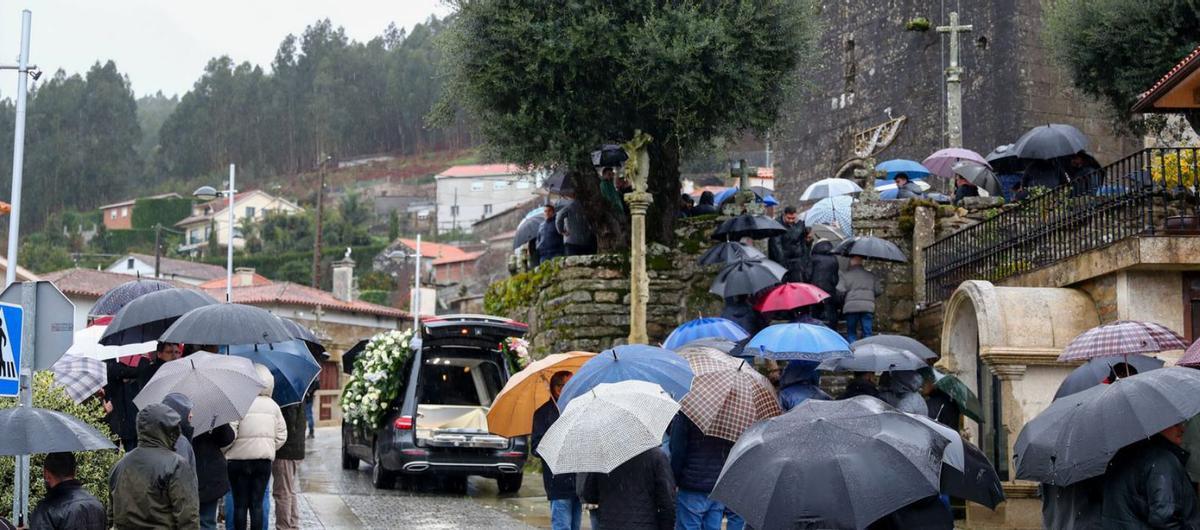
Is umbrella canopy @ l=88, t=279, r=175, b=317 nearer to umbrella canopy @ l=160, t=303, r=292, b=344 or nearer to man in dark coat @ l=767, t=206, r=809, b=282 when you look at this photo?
umbrella canopy @ l=160, t=303, r=292, b=344

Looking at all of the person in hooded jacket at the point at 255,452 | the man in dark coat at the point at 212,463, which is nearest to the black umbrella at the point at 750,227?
the person in hooded jacket at the point at 255,452

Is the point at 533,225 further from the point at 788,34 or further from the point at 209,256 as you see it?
the point at 209,256

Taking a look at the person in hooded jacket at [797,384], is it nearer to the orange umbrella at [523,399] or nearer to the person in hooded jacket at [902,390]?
the person in hooded jacket at [902,390]

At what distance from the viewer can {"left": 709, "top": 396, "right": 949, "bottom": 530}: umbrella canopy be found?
687 cm

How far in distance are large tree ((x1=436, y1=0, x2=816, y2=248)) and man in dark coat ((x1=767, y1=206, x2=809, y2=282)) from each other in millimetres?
1952

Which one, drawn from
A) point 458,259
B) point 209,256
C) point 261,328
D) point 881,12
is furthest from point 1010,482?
point 209,256

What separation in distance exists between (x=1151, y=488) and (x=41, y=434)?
606 centimetres

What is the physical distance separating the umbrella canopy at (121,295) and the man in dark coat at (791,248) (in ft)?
28.6

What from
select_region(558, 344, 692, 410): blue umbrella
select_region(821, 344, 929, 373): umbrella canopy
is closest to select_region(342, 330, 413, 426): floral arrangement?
select_region(821, 344, 929, 373): umbrella canopy

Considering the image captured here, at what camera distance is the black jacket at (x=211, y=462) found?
10820mm

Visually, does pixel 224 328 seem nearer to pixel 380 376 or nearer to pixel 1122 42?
pixel 380 376

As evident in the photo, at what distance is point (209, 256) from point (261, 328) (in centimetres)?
8940

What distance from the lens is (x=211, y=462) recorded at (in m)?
10.9

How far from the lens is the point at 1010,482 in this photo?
1555 centimetres
